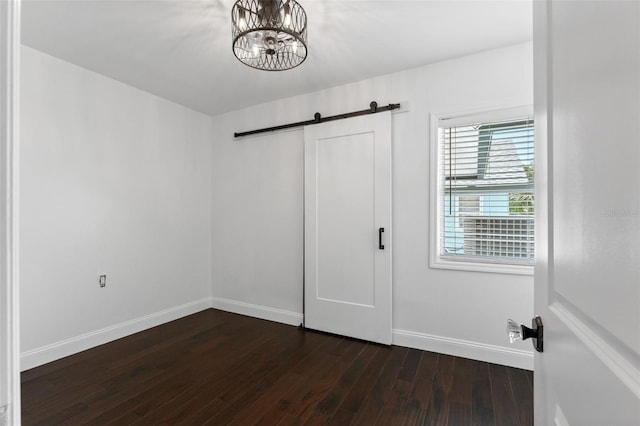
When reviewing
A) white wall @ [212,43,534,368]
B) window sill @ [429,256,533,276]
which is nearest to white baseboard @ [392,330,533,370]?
white wall @ [212,43,534,368]

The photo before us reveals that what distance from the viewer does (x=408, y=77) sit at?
2.86 m

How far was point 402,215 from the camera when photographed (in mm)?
2867

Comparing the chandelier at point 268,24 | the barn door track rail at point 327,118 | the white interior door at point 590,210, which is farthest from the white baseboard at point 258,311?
the white interior door at point 590,210

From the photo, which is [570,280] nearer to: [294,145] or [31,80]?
[294,145]

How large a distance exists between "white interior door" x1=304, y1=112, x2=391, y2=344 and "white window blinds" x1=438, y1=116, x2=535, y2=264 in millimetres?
540

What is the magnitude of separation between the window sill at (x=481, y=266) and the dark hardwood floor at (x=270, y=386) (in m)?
0.76

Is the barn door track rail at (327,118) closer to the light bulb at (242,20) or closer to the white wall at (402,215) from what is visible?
the white wall at (402,215)

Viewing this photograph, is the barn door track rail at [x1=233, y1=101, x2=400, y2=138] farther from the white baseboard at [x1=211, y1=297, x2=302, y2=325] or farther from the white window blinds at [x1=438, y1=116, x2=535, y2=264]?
the white baseboard at [x1=211, y1=297, x2=302, y2=325]

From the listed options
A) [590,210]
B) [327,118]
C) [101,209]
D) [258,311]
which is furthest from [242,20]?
[258,311]

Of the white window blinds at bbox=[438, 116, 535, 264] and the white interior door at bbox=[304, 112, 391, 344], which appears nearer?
the white window blinds at bbox=[438, 116, 535, 264]

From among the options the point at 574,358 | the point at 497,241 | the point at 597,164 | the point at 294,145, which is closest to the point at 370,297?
the point at 497,241

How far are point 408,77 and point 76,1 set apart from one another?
2566 mm

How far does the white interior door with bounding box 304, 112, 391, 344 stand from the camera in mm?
2895

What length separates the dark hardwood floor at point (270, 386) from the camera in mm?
1873
